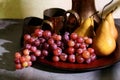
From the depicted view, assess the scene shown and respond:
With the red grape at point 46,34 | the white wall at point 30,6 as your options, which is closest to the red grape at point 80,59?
the red grape at point 46,34

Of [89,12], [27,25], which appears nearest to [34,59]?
[27,25]

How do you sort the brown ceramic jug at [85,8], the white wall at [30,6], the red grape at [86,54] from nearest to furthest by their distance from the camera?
the red grape at [86,54] < the brown ceramic jug at [85,8] < the white wall at [30,6]

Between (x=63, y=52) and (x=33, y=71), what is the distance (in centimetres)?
10

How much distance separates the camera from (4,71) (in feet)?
2.41

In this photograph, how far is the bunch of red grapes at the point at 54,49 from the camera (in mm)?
720

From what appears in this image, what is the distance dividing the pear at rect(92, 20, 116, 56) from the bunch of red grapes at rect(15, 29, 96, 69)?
17 millimetres

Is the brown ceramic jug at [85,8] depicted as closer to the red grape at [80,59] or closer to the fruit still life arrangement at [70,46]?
the fruit still life arrangement at [70,46]

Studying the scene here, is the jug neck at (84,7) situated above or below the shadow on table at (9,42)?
above

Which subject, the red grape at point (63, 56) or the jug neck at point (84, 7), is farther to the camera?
the jug neck at point (84, 7)

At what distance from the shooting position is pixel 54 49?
28.7 inches

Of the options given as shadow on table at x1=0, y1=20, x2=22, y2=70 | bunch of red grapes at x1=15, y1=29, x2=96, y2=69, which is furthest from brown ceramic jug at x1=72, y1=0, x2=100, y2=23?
shadow on table at x1=0, y1=20, x2=22, y2=70

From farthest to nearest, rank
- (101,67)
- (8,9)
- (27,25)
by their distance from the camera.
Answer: (8,9) → (27,25) → (101,67)

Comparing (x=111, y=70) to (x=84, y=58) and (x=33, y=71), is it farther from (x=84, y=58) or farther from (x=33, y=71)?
(x=33, y=71)

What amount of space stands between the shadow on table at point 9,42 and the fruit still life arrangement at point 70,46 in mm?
58
